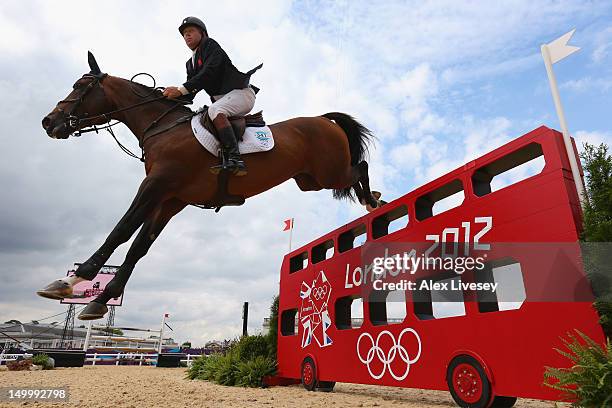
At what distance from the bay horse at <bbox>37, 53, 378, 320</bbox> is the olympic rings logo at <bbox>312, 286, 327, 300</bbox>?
10.8 ft

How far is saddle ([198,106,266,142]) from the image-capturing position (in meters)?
4.21

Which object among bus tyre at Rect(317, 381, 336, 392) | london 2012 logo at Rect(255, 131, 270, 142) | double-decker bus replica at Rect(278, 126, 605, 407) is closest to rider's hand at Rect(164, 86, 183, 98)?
london 2012 logo at Rect(255, 131, 270, 142)

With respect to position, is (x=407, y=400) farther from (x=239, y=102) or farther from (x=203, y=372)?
(x=203, y=372)

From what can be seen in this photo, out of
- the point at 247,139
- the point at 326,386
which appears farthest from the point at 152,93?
the point at 326,386

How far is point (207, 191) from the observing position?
4141 mm

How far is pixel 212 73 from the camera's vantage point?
420 centimetres

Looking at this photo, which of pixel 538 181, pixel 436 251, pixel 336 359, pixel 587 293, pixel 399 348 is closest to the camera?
pixel 587 293

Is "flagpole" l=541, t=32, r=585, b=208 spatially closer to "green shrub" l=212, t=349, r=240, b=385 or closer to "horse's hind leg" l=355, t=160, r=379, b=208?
"horse's hind leg" l=355, t=160, r=379, b=208

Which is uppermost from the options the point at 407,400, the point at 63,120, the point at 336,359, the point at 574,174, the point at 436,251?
the point at 63,120

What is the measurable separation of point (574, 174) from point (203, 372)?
10200mm

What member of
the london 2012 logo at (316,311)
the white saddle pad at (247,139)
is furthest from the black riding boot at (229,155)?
the london 2012 logo at (316,311)

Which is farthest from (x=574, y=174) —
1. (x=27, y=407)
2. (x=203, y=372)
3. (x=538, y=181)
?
(x=203, y=372)

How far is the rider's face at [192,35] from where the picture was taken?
442 cm

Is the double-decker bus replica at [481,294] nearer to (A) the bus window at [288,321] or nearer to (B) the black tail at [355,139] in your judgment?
(B) the black tail at [355,139]
